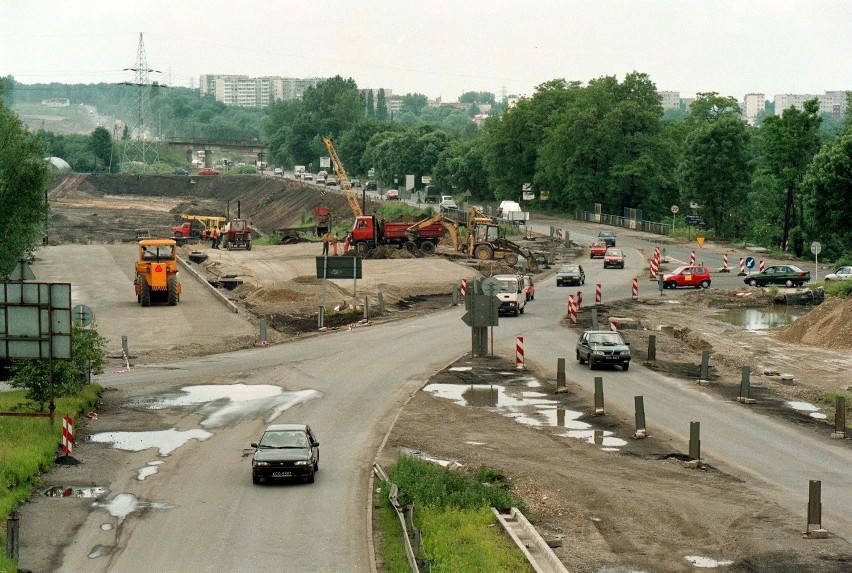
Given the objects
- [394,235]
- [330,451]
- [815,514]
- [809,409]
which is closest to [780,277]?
[394,235]

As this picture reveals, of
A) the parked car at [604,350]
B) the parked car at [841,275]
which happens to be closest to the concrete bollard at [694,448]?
the parked car at [604,350]

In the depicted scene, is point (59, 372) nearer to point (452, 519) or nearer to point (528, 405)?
point (528, 405)

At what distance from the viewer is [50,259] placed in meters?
94.6

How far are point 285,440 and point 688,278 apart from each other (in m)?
51.8

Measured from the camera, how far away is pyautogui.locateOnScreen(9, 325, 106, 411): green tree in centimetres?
3431

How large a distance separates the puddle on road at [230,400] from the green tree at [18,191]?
1784cm

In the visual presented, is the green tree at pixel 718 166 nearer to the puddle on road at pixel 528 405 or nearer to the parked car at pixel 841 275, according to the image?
the parked car at pixel 841 275

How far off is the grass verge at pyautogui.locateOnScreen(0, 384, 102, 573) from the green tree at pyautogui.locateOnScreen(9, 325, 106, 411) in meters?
0.39

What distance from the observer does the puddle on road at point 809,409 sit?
3750 centimetres

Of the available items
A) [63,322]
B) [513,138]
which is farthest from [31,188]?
[513,138]

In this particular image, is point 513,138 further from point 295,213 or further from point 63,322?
point 63,322

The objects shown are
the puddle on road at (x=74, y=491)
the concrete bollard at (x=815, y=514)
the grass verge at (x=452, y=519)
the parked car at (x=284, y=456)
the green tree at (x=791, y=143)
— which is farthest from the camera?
the green tree at (x=791, y=143)

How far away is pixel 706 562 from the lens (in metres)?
23.2

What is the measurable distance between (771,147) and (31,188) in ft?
239
